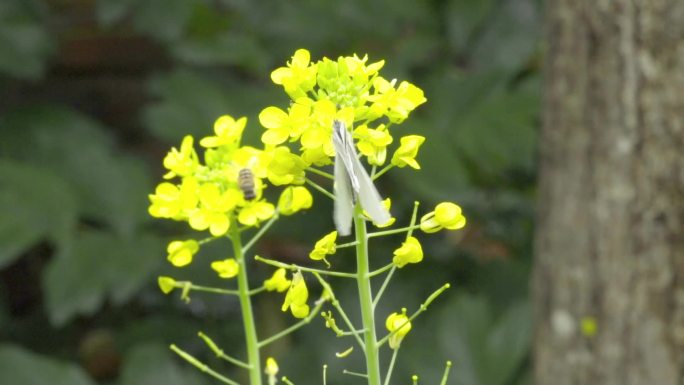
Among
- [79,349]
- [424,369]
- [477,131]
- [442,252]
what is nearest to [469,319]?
[424,369]

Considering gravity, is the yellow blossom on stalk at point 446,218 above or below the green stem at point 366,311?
above

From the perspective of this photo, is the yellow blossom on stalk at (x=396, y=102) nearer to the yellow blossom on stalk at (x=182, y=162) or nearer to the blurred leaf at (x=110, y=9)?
the yellow blossom on stalk at (x=182, y=162)

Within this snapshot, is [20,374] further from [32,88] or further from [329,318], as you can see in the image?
[329,318]

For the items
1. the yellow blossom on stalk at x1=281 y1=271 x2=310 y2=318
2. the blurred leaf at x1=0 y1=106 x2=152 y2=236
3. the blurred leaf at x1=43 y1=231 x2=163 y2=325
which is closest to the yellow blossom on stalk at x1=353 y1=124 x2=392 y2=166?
the yellow blossom on stalk at x1=281 y1=271 x2=310 y2=318

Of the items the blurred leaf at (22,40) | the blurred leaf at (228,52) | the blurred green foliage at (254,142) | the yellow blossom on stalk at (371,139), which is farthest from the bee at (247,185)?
the blurred leaf at (22,40)

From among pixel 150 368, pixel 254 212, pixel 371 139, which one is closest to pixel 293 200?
pixel 254 212

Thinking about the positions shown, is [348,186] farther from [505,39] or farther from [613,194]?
[505,39]

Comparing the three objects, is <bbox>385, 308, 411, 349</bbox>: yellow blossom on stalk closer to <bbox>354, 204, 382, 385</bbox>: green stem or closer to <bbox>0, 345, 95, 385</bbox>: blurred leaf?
<bbox>354, 204, 382, 385</bbox>: green stem
